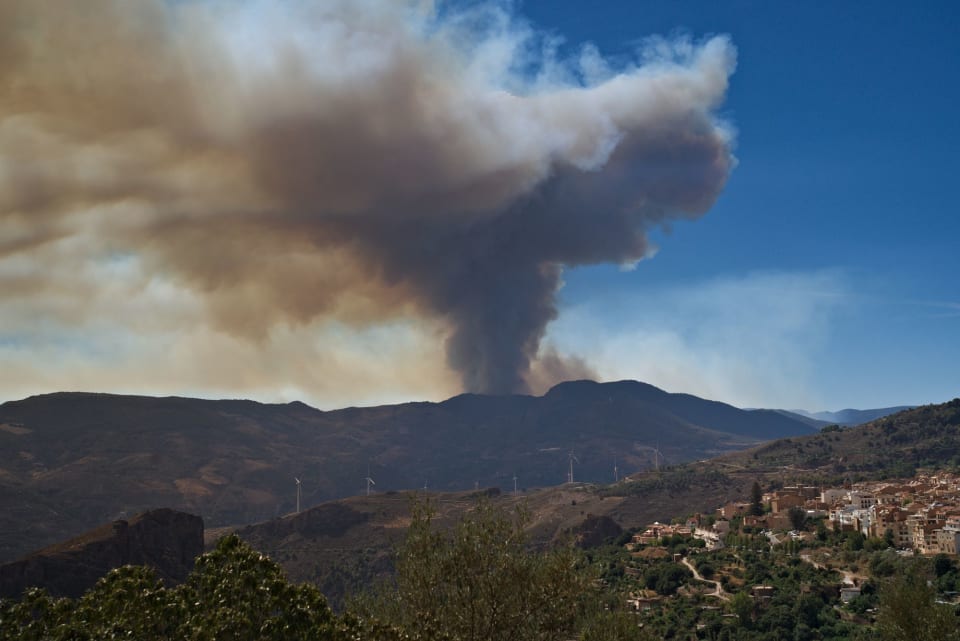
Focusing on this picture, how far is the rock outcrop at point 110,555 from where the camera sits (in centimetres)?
9462

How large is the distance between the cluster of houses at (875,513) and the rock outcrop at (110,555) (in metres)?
71.1

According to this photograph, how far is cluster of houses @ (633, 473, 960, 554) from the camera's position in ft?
338

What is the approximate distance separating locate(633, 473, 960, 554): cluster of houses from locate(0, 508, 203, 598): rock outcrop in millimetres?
71133

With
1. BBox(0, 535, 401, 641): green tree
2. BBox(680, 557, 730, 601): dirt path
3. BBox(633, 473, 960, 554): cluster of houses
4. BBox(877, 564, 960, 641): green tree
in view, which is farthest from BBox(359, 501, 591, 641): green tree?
BBox(633, 473, 960, 554): cluster of houses

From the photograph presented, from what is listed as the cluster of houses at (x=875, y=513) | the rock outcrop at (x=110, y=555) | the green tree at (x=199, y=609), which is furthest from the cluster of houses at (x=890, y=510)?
the green tree at (x=199, y=609)

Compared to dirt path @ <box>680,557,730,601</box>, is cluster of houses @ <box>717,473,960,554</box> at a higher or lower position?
higher

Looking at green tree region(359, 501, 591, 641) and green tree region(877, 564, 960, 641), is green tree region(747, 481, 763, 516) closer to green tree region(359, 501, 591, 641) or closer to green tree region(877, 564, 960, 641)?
green tree region(877, 564, 960, 641)

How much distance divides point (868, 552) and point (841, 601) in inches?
775

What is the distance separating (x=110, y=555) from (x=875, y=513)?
340 feet

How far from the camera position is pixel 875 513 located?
113250mm

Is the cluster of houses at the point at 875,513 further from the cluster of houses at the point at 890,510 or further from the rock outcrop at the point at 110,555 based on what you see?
the rock outcrop at the point at 110,555

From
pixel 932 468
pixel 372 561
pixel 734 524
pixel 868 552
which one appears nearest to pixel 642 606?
pixel 868 552

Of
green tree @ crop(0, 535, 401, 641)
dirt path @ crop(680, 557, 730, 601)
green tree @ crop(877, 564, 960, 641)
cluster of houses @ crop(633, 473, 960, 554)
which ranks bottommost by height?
dirt path @ crop(680, 557, 730, 601)

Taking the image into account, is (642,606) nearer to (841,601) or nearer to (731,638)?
(731,638)
